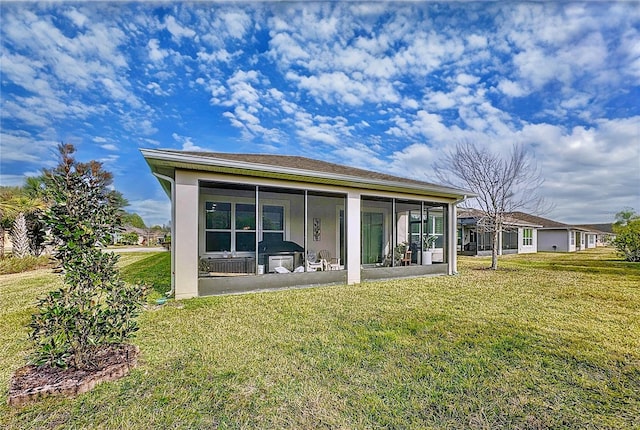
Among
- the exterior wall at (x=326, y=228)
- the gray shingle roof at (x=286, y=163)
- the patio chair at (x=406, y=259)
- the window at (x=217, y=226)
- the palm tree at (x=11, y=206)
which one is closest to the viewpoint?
the gray shingle roof at (x=286, y=163)

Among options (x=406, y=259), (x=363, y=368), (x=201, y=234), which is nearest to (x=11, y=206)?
(x=201, y=234)

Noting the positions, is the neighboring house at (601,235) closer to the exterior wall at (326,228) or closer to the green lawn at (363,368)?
the exterior wall at (326,228)

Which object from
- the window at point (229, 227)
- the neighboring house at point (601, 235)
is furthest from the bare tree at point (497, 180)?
the neighboring house at point (601, 235)

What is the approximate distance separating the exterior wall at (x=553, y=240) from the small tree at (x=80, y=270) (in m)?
36.8

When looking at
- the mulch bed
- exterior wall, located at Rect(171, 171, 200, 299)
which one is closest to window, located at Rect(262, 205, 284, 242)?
exterior wall, located at Rect(171, 171, 200, 299)

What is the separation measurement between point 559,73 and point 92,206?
14865mm

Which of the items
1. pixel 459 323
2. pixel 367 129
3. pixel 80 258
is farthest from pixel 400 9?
pixel 367 129

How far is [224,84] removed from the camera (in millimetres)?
12703

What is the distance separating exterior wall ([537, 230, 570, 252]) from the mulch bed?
36717 millimetres

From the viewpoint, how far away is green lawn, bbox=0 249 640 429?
251 cm

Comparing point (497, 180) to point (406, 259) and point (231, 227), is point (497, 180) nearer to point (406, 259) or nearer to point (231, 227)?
point (406, 259)

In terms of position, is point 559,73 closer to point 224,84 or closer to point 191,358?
point 224,84

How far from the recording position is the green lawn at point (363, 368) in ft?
8.23

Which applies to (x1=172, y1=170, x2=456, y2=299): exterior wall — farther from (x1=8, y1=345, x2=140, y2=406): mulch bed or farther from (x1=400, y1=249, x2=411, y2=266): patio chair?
(x1=8, y1=345, x2=140, y2=406): mulch bed
